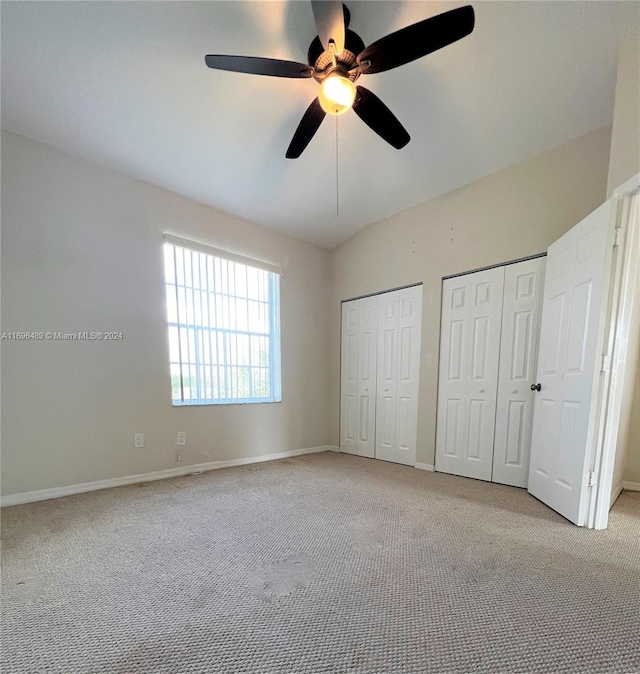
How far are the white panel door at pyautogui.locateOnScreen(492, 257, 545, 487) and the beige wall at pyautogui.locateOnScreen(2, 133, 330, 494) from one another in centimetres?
264

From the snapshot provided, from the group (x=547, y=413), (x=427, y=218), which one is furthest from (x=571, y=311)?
(x=427, y=218)

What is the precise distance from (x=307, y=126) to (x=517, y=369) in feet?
8.43

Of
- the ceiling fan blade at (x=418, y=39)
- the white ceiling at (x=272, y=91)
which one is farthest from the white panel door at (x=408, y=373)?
the ceiling fan blade at (x=418, y=39)

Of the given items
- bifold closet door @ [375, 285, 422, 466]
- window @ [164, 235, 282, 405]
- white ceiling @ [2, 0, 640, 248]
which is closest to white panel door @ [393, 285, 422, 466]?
bifold closet door @ [375, 285, 422, 466]

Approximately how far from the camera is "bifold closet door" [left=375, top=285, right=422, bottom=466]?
3.28 m

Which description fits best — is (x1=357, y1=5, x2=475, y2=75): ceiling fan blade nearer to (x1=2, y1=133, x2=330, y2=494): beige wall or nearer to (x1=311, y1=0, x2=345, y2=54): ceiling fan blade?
(x1=311, y1=0, x2=345, y2=54): ceiling fan blade

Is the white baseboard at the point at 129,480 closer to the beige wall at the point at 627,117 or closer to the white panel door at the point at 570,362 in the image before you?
the white panel door at the point at 570,362

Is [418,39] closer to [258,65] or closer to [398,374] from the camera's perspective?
[258,65]

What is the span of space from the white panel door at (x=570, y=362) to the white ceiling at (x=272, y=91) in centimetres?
96

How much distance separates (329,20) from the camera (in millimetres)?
1271

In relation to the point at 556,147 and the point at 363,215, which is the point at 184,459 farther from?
the point at 556,147

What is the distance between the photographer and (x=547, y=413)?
2.27 metres

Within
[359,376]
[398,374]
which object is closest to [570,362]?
[398,374]

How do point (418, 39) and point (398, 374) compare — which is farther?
point (398, 374)
